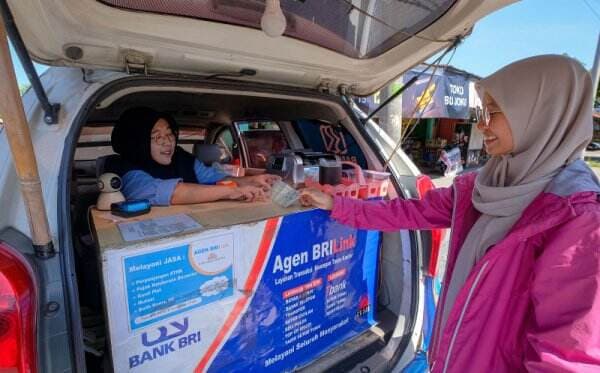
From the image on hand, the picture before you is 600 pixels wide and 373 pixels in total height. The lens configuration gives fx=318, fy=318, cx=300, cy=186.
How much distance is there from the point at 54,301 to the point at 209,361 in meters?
0.57

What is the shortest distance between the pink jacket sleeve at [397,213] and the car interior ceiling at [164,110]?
0.57 metres

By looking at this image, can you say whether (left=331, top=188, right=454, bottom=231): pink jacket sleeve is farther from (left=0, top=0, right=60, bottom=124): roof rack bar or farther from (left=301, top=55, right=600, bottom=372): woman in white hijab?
(left=0, top=0, right=60, bottom=124): roof rack bar

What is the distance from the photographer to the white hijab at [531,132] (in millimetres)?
890

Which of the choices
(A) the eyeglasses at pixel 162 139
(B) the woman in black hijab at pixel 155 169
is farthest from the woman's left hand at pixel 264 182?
(A) the eyeglasses at pixel 162 139

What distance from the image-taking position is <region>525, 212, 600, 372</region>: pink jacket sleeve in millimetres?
684

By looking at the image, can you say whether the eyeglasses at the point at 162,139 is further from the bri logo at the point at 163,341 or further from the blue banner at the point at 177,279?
the bri logo at the point at 163,341

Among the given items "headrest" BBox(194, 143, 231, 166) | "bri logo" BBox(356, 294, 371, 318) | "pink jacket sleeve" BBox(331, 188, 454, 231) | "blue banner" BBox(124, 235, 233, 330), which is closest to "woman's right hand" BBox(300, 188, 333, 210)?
"pink jacket sleeve" BBox(331, 188, 454, 231)

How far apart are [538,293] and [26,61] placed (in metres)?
1.54

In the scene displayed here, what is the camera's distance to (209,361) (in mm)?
1153

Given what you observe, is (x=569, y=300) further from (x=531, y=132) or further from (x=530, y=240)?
(x=531, y=132)

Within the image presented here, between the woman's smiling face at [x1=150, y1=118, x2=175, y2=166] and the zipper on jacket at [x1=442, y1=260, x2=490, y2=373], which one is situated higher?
the woman's smiling face at [x1=150, y1=118, x2=175, y2=166]

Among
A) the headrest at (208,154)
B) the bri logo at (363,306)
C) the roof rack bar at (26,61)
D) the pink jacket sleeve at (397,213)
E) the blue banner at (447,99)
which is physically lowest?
the bri logo at (363,306)

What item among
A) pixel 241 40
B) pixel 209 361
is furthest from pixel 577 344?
pixel 241 40

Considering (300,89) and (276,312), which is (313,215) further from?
(300,89)
